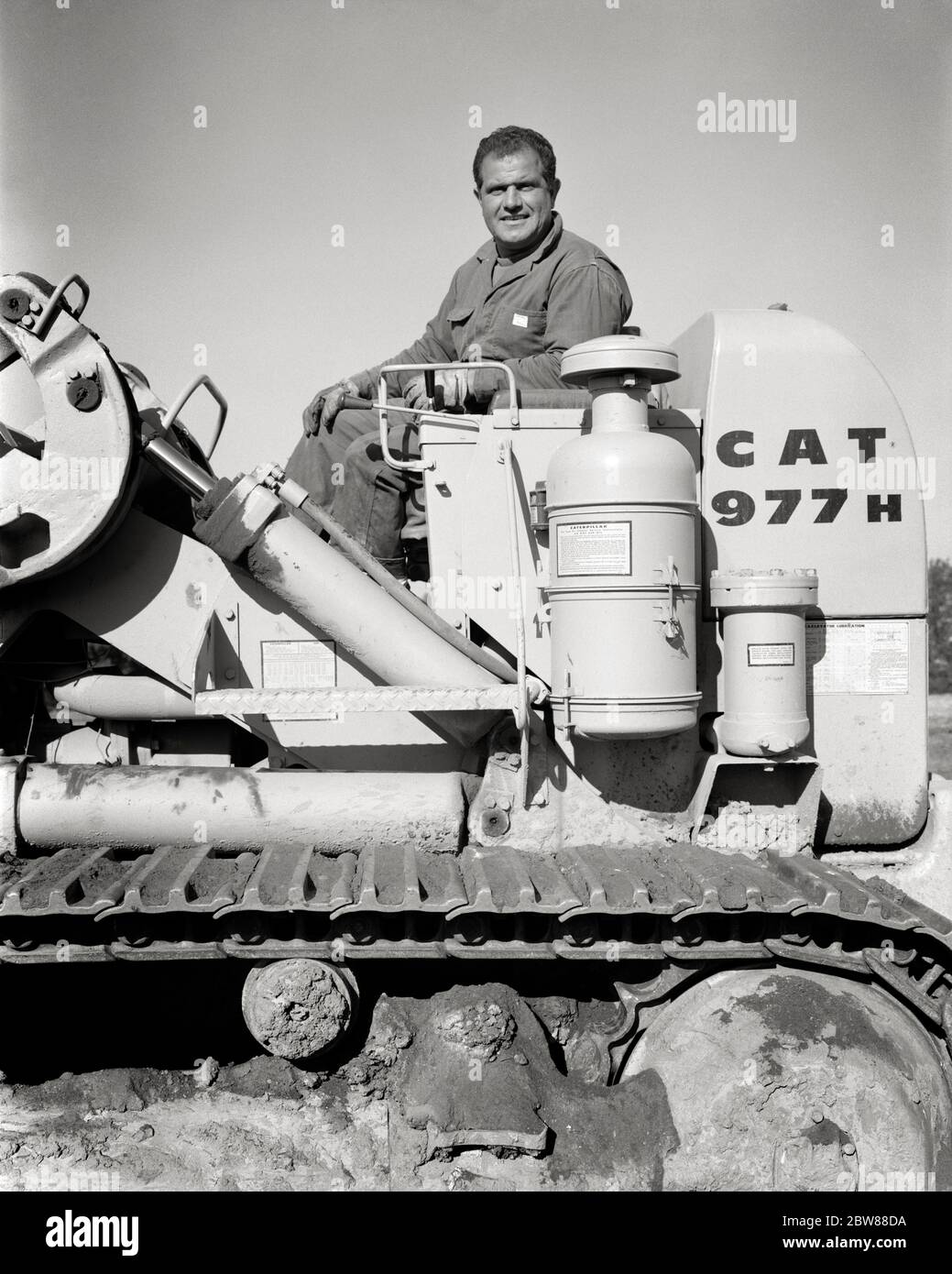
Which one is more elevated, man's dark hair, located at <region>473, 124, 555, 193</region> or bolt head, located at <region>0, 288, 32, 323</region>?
man's dark hair, located at <region>473, 124, 555, 193</region>

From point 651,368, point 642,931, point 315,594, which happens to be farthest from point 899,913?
point 315,594

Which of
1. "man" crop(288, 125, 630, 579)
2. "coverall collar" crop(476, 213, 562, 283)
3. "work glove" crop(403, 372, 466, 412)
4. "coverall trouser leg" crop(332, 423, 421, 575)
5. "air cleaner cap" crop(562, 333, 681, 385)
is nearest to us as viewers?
"air cleaner cap" crop(562, 333, 681, 385)

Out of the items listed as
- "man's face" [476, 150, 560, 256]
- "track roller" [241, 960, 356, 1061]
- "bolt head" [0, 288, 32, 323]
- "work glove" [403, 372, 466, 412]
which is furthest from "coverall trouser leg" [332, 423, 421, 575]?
"track roller" [241, 960, 356, 1061]

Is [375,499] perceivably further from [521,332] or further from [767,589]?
[767,589]

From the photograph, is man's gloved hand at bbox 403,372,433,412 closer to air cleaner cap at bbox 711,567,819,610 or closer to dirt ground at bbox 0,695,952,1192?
air cleaner cap at bbox 711,567,819,610

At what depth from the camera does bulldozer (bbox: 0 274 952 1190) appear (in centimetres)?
340

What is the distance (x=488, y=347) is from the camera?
4.55 m

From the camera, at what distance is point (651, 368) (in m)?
3.65

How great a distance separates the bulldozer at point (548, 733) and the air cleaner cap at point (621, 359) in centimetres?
1

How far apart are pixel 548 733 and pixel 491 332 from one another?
1.70 metres

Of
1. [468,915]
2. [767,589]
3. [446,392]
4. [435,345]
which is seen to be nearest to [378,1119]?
[468,915]

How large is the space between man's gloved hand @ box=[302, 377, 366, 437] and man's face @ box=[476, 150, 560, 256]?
88 centimetres

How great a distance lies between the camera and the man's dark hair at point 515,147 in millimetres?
4652

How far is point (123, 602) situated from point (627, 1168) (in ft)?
8.29
